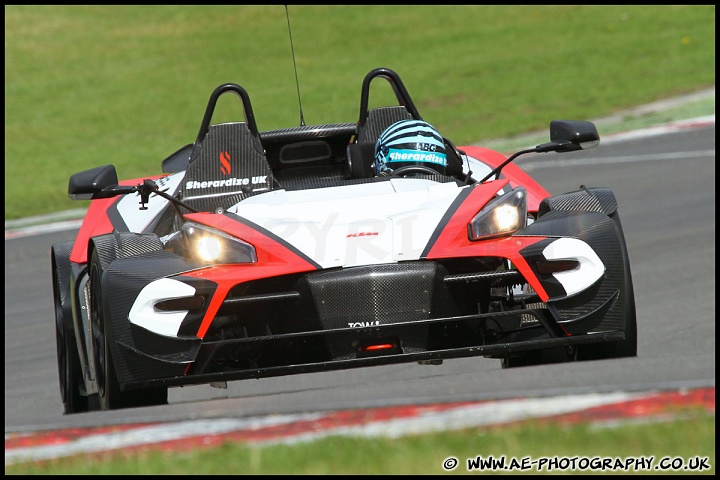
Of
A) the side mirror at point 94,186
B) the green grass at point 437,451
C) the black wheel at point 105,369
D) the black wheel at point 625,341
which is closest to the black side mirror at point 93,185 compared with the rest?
the side mirror at point 94,186

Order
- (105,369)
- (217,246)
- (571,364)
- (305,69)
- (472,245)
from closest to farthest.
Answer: (571,364) → (472,245) → (217,246) → (105,369) → (305,69)

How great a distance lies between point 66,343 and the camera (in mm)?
6285

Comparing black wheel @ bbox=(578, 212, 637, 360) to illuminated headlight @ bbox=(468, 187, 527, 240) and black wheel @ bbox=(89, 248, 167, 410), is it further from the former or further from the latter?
black wheel @ bbox=(89, 248, 167, 410)

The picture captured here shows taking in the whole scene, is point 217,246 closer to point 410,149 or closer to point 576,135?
point 410,149

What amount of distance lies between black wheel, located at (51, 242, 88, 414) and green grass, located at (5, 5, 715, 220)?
734 centimetres

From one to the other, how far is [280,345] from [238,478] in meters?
1.61

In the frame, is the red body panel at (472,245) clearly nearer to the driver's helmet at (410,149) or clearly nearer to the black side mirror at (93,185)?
the driver's helmet at (410,149)

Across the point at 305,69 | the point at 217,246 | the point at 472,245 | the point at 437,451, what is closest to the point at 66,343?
the point at 217,246

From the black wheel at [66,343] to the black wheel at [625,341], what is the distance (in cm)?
245

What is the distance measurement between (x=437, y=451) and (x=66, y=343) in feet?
10.2

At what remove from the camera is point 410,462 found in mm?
3553

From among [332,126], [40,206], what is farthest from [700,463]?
[40,206]

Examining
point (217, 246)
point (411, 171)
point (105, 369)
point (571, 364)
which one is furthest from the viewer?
point (411, 171)

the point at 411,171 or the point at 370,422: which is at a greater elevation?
the point at 411,171
